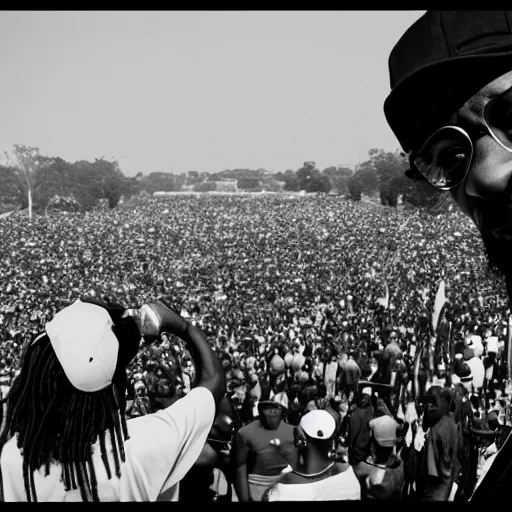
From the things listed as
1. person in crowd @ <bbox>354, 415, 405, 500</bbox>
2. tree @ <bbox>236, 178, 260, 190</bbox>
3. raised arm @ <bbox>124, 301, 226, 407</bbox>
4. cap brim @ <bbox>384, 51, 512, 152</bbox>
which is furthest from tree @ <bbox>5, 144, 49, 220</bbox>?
cap brim @ <bbox>384, 51, 512, 152</bbox>

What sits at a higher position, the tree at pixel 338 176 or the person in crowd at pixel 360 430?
the tree at pixel 338 176

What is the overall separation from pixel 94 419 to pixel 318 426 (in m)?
1.79

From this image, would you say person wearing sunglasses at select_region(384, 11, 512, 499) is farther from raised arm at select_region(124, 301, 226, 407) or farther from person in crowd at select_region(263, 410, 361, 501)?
person in crowd at select_region(263, 410, 361, 501)

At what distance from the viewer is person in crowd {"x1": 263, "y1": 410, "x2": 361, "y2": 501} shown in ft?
8.87

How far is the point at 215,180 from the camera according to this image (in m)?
4.58

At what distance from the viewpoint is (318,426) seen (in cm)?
323

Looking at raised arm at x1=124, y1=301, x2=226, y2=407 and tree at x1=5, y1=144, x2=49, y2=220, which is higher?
tree at x1=5, y1=144, x2=49, y2=220

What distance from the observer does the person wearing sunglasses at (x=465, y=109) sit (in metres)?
0.97

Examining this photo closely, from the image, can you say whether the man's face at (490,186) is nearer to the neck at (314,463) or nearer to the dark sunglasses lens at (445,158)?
the dark sunglasses lens at (445,158)

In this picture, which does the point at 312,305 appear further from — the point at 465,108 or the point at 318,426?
the point at 465,108

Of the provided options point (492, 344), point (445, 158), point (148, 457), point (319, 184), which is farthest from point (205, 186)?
point (445, 158)

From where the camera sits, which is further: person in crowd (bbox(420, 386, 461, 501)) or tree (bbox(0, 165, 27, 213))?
tree (bbox(0, 165, 27, 213))

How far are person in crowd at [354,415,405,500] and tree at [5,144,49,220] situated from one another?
232 centimetres

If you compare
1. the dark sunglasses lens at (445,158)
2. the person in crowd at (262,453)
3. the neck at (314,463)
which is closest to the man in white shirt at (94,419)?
the dark sunglasses lens at (445,158)
